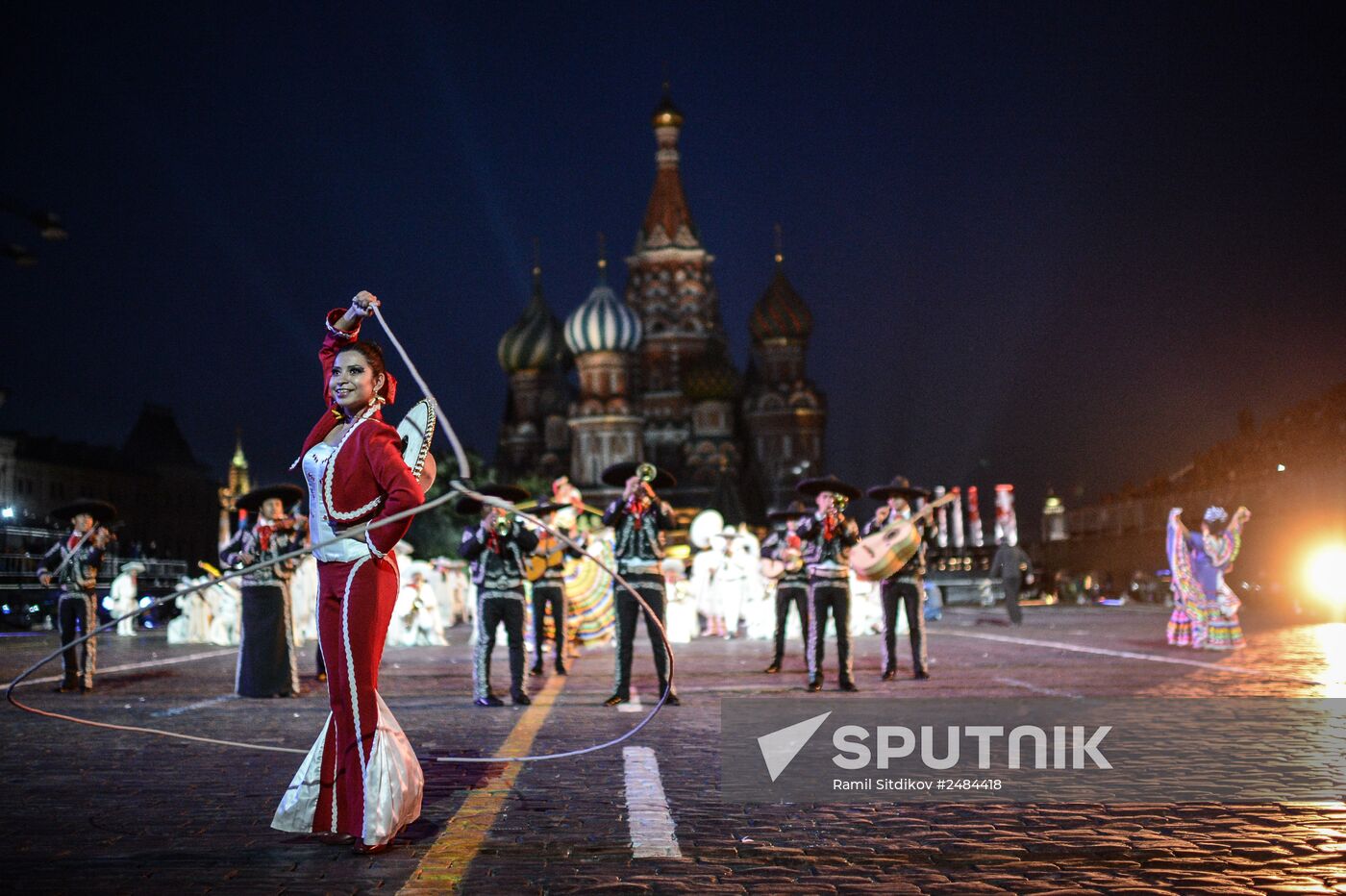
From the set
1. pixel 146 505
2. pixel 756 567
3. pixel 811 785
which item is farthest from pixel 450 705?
pixel 146 505

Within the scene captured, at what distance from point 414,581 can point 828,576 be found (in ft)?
40.4

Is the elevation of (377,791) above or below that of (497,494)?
below

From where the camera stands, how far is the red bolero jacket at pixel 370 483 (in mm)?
6344

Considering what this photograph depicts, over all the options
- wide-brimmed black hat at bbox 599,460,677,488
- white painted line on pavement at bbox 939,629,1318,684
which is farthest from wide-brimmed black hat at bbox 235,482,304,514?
white painted line on pavement at bbox 939,629,1318,684

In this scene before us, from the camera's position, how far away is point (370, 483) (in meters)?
6.43

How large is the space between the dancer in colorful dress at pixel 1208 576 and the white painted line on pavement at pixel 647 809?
12.5 metres

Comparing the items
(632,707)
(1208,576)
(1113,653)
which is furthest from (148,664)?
(1208,576)

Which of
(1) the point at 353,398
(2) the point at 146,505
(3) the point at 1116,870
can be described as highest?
(2) the point at 146,505

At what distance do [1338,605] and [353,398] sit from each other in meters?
27.4

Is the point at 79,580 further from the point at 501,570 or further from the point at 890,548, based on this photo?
the point at 890,548

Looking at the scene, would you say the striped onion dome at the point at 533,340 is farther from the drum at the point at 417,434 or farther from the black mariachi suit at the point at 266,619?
the drum at the point at 417,434

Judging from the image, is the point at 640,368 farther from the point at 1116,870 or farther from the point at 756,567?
the point at 1116,870

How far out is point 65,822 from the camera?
6.59 meters

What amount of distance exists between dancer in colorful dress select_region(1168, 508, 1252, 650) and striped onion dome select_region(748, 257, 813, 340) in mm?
84329
